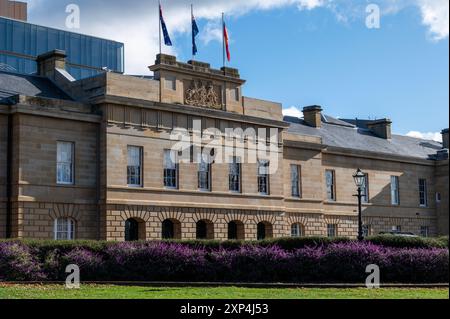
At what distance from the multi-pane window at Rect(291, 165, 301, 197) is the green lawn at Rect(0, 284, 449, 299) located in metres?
26.5

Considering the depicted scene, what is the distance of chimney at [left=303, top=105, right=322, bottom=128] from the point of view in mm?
60188

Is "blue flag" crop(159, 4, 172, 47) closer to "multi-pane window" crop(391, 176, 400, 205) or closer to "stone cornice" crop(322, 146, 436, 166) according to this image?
"stone cornice" crop(322, 146, 436, 166)

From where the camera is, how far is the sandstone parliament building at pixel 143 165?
125 ft

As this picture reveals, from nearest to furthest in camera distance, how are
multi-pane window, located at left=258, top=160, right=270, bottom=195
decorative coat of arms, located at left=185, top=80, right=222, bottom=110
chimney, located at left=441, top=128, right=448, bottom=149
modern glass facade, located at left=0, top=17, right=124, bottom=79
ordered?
decorative coat of arms, located at left=185, top=80, right=222, bottom=110 < multi-pane window, located at left=258, top=160, right=270, bottom=195 < chimney, located at left=441, top=128, right=448, bottom=149 < modern glass facade, located at left=0, top=17, right=124, bottom=79

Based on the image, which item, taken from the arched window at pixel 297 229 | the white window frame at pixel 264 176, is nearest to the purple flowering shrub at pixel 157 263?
the white window frame at pixel 264 176

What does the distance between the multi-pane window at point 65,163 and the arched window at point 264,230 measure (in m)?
13.6

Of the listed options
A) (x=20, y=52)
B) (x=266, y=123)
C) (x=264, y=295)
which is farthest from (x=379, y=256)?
(x=20, y=52)

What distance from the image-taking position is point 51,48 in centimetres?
8738

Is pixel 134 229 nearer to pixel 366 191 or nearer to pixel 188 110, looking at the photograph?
pixel 188 110

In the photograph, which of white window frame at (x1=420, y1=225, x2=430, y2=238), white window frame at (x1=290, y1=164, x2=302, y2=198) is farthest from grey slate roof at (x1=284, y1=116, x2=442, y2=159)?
white window frame at (x1=420, y1=225, x2=430, y2=238)

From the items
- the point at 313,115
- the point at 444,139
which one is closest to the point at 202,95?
the point at 313,115

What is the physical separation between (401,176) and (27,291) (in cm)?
4332

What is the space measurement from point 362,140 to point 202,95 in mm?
21466

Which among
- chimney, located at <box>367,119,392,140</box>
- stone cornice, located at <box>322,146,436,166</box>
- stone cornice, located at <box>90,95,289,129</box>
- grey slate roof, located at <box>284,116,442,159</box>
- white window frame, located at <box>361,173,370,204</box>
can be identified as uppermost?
chimney, located at <box>367,119,392,140</box>
